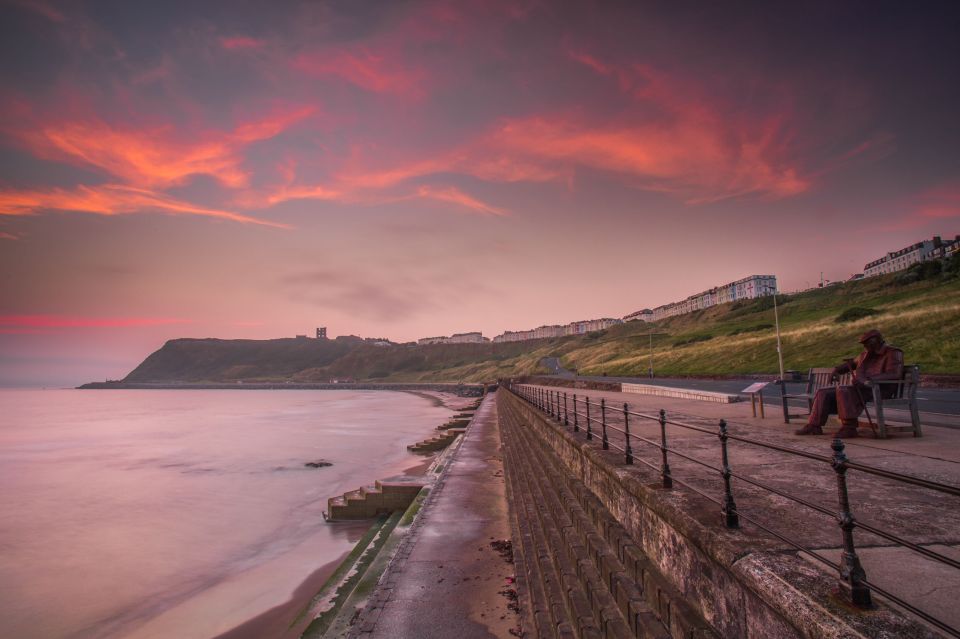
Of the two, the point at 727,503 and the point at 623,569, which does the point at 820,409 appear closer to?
the point at 623,569

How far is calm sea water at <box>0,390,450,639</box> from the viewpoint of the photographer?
12.2 metres

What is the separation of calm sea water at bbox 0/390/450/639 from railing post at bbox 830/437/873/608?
12.9 m

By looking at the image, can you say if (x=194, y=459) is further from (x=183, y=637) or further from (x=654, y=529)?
(x=654, y=529)

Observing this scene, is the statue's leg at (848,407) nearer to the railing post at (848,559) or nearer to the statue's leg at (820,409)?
the statue's leg at (820,409)

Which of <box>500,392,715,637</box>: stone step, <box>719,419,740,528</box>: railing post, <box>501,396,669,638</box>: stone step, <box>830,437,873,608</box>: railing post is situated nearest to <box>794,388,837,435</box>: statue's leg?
<box>500,392,715,637</box>: stone step

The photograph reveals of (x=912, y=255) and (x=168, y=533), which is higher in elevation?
(x=912, y=255)

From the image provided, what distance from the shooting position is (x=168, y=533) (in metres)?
18.9

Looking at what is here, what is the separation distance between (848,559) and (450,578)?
7.38m

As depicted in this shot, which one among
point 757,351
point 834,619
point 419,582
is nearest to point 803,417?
point 419,582

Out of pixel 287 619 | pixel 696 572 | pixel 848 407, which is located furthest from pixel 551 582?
pixel 287 619

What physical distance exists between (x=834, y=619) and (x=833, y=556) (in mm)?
1060

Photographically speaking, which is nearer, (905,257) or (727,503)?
(727,503)

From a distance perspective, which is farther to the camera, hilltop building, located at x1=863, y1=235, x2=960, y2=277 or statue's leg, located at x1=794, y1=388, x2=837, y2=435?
hilltop building, located at x1=863, y1=235, x2=960, y2=277

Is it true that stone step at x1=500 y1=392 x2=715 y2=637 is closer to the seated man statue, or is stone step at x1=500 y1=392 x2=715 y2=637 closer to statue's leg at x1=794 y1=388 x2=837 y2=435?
statue's leg at x1=794 y1=388 x2=837 y2=435
